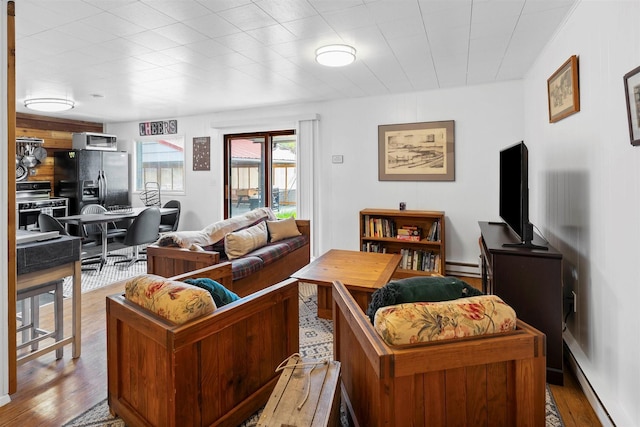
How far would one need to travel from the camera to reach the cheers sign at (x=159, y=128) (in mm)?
6422

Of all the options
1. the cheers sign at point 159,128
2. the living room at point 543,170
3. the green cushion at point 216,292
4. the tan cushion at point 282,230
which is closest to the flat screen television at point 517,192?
the living room at point 543,170

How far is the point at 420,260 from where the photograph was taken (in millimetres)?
4477

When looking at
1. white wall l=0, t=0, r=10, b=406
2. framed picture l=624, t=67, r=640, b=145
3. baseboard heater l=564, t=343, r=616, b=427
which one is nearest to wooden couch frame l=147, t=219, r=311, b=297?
white wall l=0, t=0, r=10, b=406

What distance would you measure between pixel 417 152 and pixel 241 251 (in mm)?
2575

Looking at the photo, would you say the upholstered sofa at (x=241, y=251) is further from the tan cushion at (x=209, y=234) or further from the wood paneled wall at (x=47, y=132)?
the wood paneled wall at (x=47, y=132)

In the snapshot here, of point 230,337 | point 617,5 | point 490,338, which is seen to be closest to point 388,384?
point 490,338

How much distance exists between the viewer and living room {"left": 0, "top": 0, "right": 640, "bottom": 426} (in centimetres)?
169

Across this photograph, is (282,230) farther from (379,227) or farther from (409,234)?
(409,234)

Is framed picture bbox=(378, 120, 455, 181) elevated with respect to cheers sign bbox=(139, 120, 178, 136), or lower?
lower

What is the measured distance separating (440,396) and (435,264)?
3.34m

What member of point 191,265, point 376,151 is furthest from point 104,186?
point 376,151

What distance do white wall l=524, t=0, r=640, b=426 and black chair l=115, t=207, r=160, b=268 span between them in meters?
4.63

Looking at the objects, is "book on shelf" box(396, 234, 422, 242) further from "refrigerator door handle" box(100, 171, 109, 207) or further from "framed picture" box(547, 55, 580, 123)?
"refrigerator door handle" box(100, 171, 109, 207)

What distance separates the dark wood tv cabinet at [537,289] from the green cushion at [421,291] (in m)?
0.81
